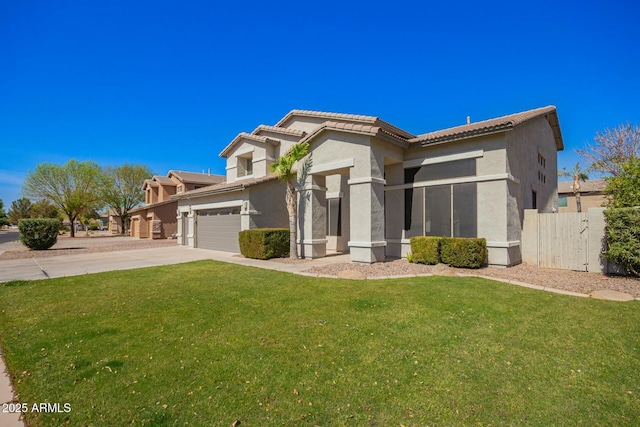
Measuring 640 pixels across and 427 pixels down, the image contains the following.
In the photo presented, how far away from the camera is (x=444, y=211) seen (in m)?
11.7

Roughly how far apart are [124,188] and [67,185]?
266 inches

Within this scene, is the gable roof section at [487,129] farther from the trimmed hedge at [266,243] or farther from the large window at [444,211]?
the trimmed hedge at [266,243]

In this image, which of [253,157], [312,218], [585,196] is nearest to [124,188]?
[253,157]

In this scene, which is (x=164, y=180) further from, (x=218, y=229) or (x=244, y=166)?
(x=218, y=229)

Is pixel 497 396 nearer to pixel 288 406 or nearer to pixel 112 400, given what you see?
pixel 288 406

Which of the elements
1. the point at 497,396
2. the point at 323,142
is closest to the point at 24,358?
the point at 497,396

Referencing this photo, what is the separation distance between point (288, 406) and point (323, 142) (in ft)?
37.0

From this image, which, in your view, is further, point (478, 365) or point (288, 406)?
point (478, 365)

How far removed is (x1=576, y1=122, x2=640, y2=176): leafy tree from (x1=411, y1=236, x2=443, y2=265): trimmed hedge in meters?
19.5

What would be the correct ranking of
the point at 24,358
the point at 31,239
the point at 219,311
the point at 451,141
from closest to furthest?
the point at 24,358
the point at 219,311
the point at 451,141
the point at 31,239

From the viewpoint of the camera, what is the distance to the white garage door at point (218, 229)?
1735 centimetres

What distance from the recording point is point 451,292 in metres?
7.17

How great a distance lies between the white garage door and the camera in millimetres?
17348

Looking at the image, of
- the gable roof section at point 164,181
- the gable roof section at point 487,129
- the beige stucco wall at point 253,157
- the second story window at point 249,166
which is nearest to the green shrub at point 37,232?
the beige stucco wall at point 253,157
